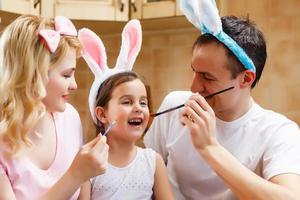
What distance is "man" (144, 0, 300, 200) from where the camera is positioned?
1303mm

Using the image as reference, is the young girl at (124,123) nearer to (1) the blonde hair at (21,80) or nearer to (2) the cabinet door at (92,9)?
(1) the blonde hair at (21,80)

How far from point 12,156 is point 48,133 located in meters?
0.13

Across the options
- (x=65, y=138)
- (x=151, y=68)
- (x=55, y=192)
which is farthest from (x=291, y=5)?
(x=55, y=192)

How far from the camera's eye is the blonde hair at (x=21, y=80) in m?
1.12

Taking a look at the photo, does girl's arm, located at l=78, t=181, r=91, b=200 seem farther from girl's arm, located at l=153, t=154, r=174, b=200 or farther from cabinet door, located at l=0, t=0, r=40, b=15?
cabinet door, located at l=0, t=0, r=40, b=15

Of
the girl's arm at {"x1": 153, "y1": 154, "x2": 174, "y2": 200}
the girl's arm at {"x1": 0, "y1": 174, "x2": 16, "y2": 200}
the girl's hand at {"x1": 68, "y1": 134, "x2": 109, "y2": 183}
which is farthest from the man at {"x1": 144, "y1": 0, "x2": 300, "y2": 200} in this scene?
the girl's arm at {"x1": 0, "y1": 174, "x2": 16, "y2": 200}

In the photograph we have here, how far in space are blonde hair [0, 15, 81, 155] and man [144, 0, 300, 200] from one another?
362 mm

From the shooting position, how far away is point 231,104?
148 cm

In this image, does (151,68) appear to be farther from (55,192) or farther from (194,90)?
(55,192)

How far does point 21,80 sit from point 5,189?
227 millimetres

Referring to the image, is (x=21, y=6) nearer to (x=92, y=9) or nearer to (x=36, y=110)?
(x=92, y=9)

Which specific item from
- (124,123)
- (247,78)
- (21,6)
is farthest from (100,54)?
(21,6)

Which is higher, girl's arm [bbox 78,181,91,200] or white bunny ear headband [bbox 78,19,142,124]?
white bunny ear headband [bbox 78,19,142,124]

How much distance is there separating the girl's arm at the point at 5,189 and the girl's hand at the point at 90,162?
0.13m
